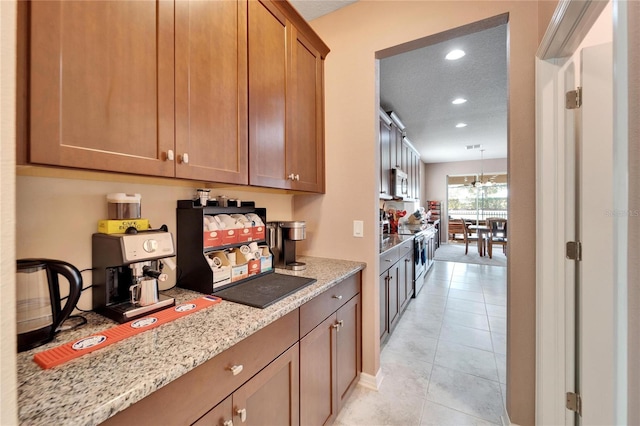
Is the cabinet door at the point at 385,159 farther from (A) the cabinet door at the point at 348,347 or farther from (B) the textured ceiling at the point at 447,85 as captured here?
(A) the cabinet door at the point at 348,347

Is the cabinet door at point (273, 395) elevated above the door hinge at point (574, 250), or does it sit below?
below

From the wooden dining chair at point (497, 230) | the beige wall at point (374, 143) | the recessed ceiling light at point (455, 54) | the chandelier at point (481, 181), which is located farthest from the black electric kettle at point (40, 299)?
the chandelier at point (481, 181)

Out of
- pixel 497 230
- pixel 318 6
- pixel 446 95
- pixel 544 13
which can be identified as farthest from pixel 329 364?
pixel 497 230

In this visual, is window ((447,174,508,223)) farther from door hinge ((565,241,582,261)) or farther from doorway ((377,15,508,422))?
door hinge ((565,241,582,261))

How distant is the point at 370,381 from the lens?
5.90ft

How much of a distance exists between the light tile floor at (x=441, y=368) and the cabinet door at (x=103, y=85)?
1788 millimetres

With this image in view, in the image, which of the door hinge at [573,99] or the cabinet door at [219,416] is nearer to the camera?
the cabinet door at [219,416]

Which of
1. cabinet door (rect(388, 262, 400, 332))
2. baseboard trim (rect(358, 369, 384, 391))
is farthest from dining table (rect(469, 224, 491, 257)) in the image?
baseboard trim (rect(358, 369, 384, 391))

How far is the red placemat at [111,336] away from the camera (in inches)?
25.6

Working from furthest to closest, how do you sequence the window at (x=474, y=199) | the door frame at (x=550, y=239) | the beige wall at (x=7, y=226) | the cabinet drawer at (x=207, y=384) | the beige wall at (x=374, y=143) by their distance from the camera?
the window at (x=474, y=199) → the beige wall at (x=374, y=143) → the door frame at (x=550, y=239) → the cabinet drawer at (x=207, y=384) → the beige wall at (x=7, y=226)

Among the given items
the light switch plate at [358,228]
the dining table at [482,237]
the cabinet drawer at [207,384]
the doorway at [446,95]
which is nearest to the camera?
the cabinet drawer at [207,384]

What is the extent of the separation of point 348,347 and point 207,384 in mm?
1075

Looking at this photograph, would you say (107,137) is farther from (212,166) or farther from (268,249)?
(268,249)

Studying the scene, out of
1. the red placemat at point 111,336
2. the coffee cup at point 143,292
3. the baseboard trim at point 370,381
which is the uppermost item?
the coffee cup at point 143,292
